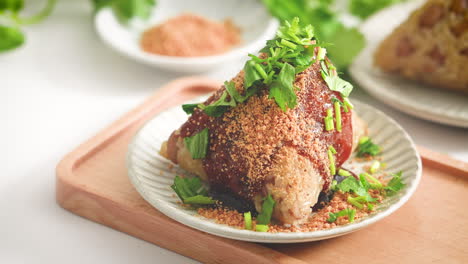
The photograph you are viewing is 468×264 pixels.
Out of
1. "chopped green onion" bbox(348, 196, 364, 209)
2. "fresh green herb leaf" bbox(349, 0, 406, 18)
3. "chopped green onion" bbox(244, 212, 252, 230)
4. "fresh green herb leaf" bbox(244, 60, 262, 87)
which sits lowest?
"chopped green onion" bbox(244, 212, 252, 230)

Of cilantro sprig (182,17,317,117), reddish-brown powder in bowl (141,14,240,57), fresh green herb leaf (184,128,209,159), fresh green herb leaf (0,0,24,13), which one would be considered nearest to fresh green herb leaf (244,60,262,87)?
cilantro sprig (182,17,317,117)

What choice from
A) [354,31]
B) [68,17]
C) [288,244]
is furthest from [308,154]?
[68,17]

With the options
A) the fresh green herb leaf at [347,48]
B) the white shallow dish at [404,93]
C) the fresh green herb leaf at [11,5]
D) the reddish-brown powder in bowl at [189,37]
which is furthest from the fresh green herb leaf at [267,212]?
the fresh green herb leaf at [11,5]

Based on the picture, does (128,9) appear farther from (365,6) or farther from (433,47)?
(433,47)

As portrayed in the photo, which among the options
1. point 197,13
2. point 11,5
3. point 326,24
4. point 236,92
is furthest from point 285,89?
point 11,5

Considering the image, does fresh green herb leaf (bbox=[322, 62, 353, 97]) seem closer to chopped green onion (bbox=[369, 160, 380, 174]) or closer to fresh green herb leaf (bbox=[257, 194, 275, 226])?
chopped green onion (bbox=[369, 160, 380, 174])

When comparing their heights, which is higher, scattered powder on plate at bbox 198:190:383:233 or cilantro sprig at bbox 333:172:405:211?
cilantro sprig at bbox 333:172:405:211
